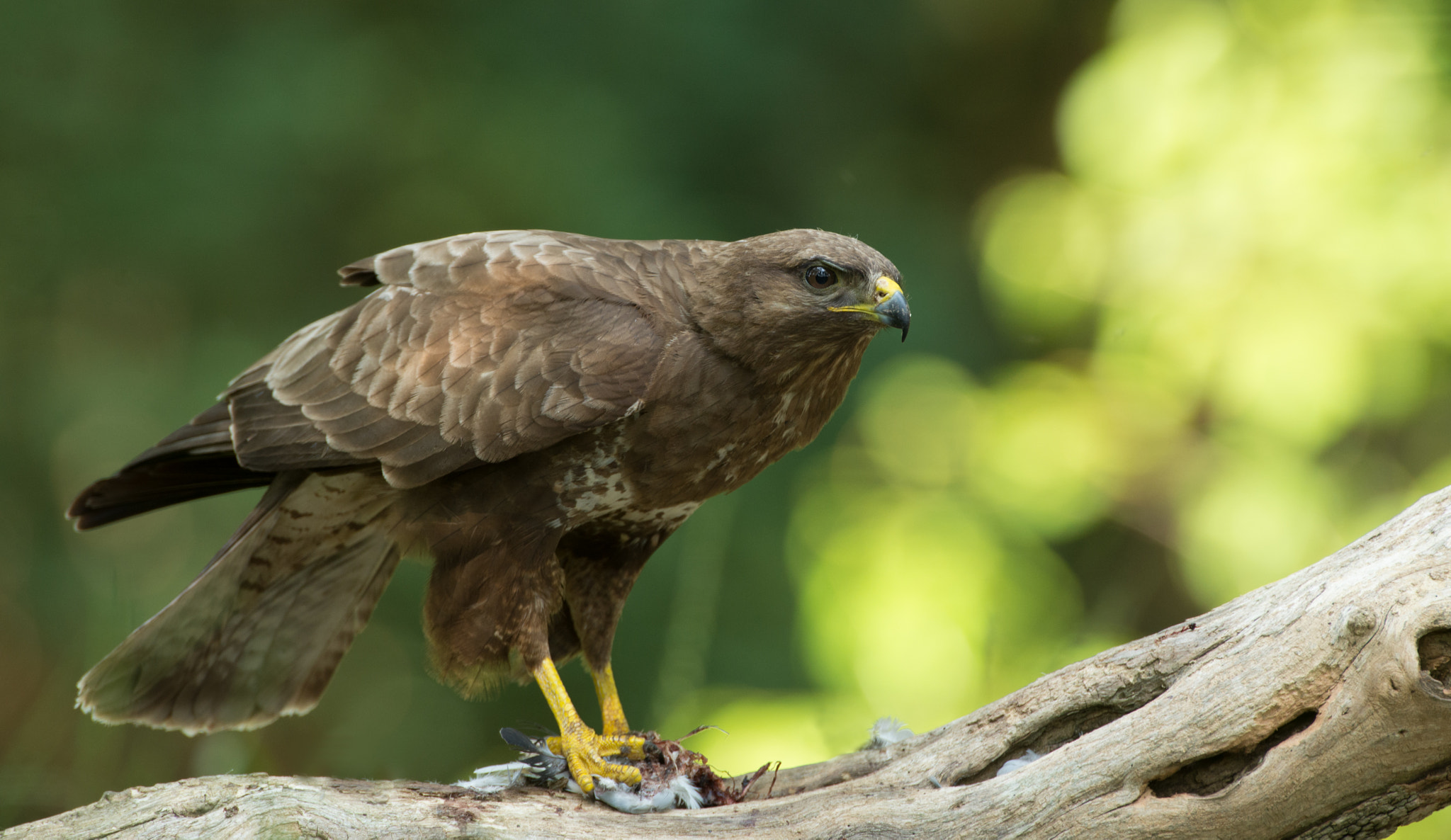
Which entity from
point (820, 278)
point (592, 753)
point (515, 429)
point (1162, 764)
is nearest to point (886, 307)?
point (820, 278)

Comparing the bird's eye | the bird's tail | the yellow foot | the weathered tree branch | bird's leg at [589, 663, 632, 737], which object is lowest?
the weathered tree branch

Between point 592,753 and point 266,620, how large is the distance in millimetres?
1282

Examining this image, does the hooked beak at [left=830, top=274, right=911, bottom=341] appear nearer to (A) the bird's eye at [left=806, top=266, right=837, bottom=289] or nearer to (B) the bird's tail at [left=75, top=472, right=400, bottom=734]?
(A) the bird's eye at [left=806, top=266, right=837, bottom=289]

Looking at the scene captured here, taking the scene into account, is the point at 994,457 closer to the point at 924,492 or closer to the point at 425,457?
the point at 924,492

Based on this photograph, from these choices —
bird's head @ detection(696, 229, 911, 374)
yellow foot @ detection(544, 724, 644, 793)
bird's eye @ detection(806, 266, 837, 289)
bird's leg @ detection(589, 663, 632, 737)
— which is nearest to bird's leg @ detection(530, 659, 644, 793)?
yellow foot @ detection(544, 724, 644, 793)

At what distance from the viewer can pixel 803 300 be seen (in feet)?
9.76

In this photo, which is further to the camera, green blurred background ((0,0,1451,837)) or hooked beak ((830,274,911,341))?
green blurred background ((0,0,1451,837))

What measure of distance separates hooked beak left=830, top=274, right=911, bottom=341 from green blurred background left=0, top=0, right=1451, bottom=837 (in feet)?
4.61

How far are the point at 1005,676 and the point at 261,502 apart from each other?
8.51ft

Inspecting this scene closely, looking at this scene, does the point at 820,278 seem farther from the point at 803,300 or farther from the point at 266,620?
the point at 266,620

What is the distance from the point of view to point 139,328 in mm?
5270

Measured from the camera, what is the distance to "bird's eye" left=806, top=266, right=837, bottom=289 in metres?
2.99

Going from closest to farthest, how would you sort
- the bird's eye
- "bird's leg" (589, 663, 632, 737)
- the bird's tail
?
the bird's eye, the bird's tail, "bird's leg" (589, 663, 632, 737)

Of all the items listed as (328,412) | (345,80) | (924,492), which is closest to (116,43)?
(345,80)
